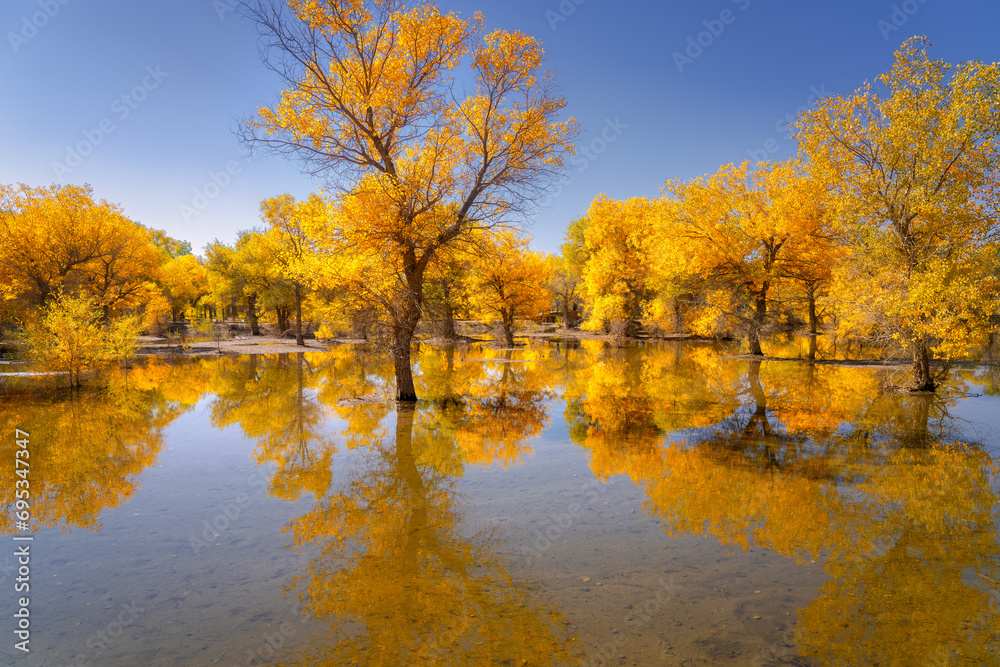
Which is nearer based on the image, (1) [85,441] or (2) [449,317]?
(1) [85,441]

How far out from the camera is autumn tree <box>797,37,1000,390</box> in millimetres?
11633

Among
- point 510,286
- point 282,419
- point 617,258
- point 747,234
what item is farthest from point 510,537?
point 617,258

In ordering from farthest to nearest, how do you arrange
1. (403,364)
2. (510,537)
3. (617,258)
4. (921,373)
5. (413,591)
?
(617,258), (921,373), (403,364), (510,537), (413,591)

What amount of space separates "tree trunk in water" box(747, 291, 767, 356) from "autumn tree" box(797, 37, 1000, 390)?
30.7 feet

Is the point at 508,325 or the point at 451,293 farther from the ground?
the point at 451,293

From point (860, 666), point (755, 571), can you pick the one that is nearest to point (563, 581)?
point (755, 571)

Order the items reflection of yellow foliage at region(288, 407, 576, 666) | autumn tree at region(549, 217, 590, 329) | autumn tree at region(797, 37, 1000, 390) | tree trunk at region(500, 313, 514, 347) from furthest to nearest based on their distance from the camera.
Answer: autumn tree at region(549, 217, 590, 329) < tree trunk at region(500, 313, 514, 347) < autumn tree at region(797, 37, 1000, 390) < reflection of yellow foliage at region(288, 407, 576, 666)

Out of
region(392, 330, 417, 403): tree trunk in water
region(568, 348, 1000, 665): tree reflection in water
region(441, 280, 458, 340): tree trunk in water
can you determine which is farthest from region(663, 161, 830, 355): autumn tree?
region(392, 330, 417, 403): tree trunk in water

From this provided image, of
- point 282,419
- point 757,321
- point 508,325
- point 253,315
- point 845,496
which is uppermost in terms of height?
point 253,315

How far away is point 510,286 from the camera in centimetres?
3066

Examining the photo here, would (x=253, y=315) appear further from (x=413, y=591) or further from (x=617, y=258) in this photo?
(x=413, y=591)

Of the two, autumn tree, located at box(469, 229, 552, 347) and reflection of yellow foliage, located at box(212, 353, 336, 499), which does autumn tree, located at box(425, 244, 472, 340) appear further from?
reflection of yellow foliage, located at box(212, 353, 336, 499)

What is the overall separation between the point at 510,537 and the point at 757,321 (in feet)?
76.7

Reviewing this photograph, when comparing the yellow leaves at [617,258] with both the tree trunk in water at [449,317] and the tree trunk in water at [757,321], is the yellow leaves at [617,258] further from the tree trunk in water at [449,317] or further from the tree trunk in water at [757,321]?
the tree trunk in water at [449,317]
